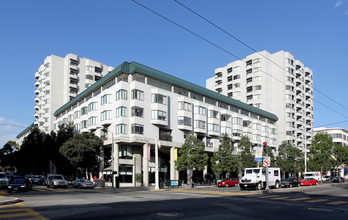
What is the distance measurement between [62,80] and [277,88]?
2702 inches

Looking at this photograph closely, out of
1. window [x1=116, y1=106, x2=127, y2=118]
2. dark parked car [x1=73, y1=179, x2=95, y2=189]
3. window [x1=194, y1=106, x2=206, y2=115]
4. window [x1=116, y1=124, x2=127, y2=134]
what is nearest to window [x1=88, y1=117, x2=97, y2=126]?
window [x1=116, y1=106, x2=127, y2=118]

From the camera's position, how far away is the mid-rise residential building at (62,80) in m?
96.2

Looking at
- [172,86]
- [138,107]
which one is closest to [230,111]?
[172,86]

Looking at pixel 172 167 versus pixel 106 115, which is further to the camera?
pixel 172 167

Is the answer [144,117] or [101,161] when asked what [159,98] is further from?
[101,161]

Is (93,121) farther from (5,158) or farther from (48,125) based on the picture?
(5,158)

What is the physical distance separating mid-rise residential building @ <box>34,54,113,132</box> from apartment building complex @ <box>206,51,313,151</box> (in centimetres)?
4558

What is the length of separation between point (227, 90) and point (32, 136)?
208 feet

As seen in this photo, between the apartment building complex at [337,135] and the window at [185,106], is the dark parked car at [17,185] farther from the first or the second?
the apartment building complex at [337,135]

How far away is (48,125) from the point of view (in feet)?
314

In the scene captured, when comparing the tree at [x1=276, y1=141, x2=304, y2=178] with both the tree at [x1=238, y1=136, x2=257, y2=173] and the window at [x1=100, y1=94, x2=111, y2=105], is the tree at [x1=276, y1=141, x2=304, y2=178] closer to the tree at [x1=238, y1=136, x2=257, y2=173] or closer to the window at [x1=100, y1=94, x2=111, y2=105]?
the tree at [x1=238, y1=136, x2=257, y2=173]

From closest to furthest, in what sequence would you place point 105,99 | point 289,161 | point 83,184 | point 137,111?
point 83,184, point 137,111, point 105,99, point 289,161

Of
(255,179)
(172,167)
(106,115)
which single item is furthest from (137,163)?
(255,179)

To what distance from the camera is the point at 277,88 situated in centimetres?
9706
